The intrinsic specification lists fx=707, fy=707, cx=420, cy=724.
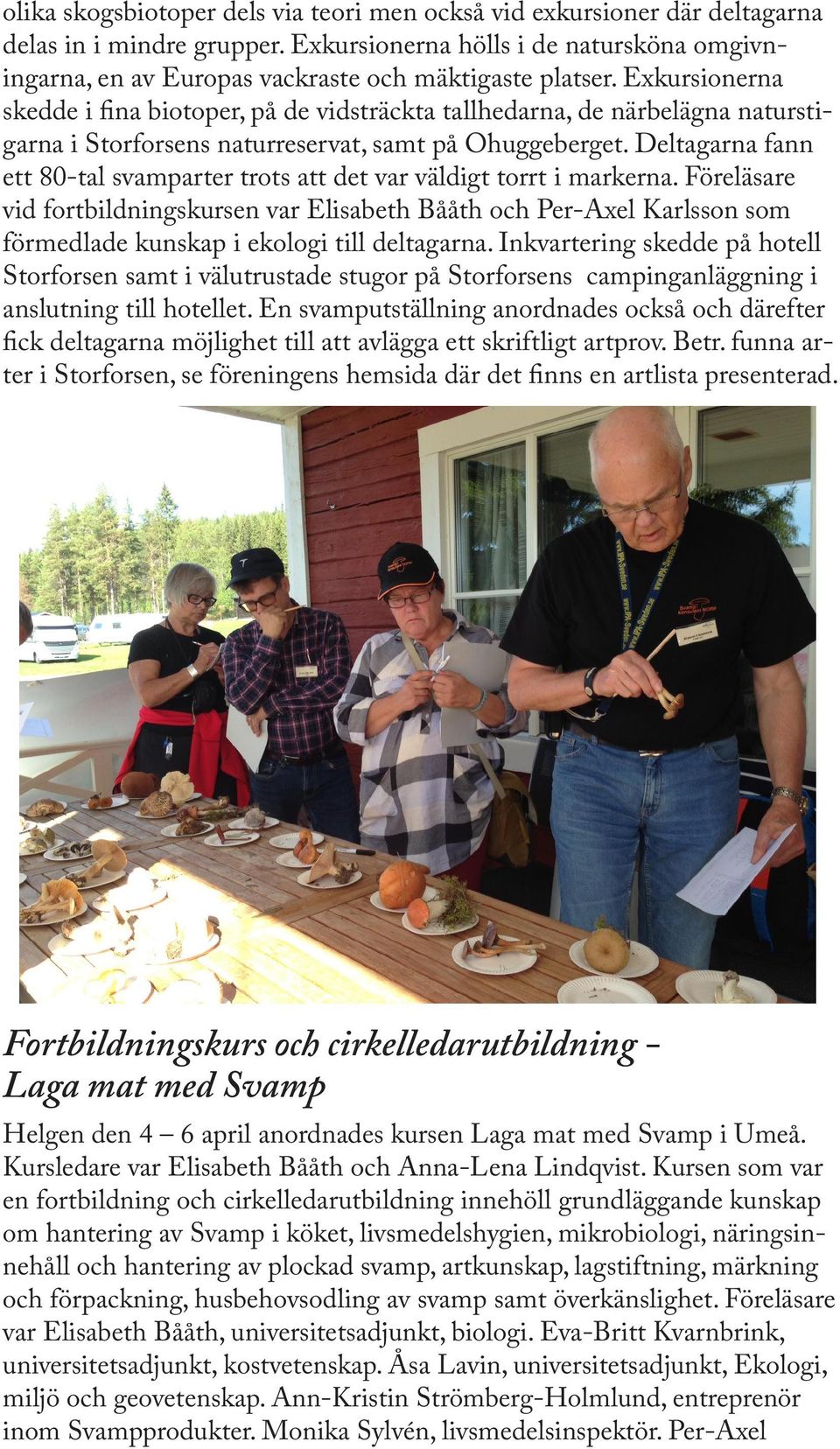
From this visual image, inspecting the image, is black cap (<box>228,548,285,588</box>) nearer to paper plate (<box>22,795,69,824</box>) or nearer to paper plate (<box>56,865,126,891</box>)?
paper plate (<box>22,795,69,824</box>)

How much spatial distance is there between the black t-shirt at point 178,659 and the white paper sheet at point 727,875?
2.37m

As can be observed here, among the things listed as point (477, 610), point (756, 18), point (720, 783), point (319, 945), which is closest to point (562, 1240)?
point (319, 945)

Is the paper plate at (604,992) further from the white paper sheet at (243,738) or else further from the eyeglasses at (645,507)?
the white paper sheet at (243,738)

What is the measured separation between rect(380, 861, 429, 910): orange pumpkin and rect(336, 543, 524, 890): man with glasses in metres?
0.63

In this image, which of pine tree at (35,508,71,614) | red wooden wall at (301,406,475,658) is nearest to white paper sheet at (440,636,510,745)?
red wooden wall at (301,406,475,658)

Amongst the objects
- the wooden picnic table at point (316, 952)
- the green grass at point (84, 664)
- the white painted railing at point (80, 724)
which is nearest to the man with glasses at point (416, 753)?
the wooden picnic table at point (316, 952)

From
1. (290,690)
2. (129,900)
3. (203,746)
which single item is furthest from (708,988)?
(203,746)

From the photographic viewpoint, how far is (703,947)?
1574 millimetres

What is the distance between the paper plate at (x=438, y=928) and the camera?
4.70 feet

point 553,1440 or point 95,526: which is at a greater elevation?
point 95,526

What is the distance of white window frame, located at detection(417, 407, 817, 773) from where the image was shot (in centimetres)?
337

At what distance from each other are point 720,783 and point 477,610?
9.00 ft

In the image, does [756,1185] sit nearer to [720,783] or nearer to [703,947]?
[703,947]

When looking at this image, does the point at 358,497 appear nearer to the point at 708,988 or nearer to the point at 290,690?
the point at 290,690
